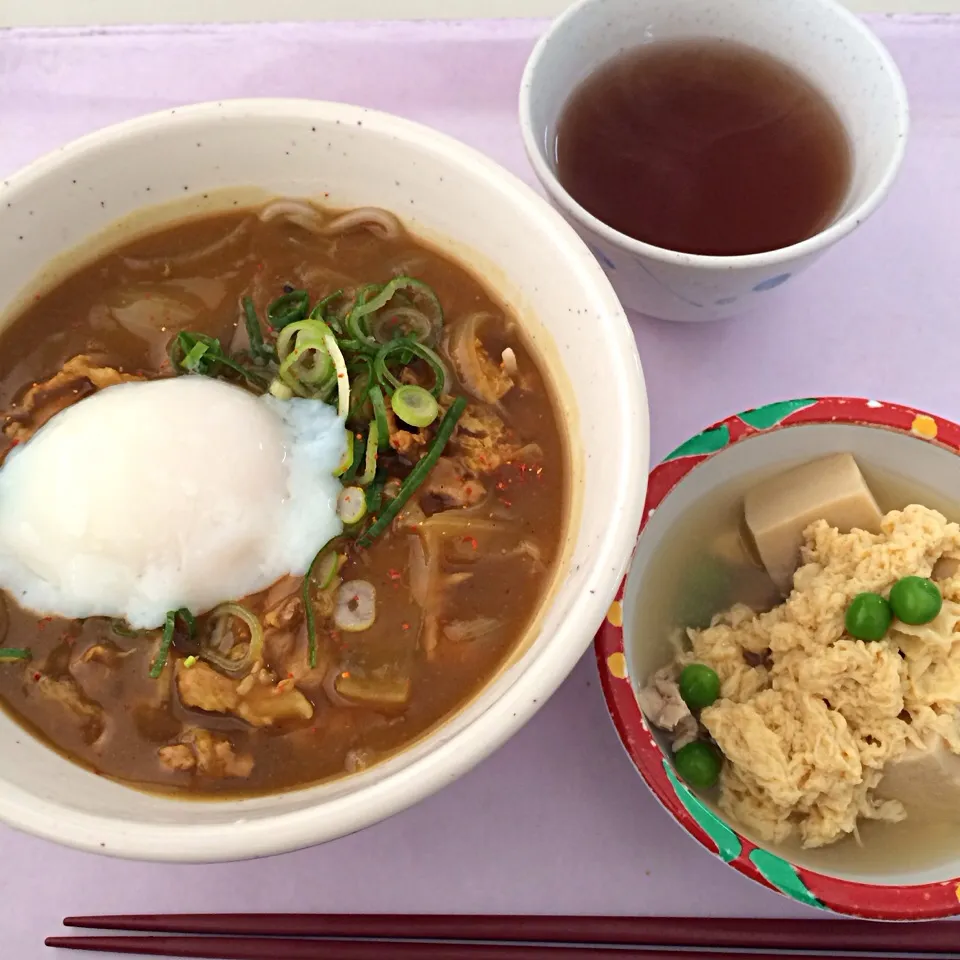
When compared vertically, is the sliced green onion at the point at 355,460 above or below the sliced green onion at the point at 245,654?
above

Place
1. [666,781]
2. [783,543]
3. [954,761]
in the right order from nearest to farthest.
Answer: [666,781] < [954,761] < [783,543]

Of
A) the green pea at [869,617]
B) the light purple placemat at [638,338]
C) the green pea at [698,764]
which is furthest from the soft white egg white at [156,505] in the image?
the green pea at [869,617]

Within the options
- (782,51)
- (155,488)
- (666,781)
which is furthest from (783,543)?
(155,488)

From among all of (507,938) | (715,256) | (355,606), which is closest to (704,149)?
(715,256)

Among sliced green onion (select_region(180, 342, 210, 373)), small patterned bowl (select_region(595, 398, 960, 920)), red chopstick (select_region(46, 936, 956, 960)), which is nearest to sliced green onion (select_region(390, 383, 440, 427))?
sliced green onion (select_region(180, 342, 210, 373))

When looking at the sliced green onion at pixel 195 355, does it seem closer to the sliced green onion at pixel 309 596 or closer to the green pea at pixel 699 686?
the sliced green onion at pixel 309 596

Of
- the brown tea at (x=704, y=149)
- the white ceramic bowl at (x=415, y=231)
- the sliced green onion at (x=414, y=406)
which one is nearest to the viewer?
the white ceramic bowl at (x=415, y=231)

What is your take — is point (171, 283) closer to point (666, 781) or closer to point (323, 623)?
point (323, 623)
